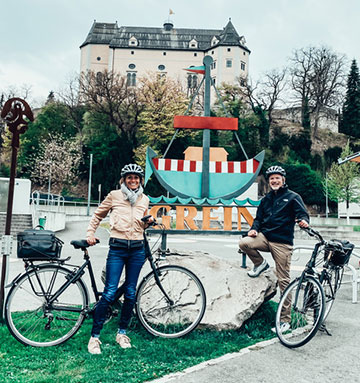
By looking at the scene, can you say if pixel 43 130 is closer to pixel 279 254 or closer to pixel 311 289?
pixel 279 254

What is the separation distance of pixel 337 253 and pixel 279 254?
65cm

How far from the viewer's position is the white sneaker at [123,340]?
13.4ft

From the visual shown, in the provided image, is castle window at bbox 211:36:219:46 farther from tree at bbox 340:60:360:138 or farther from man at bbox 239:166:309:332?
man at bbox 239:166:309:332

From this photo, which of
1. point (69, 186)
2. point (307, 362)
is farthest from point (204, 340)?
point (69, 186)

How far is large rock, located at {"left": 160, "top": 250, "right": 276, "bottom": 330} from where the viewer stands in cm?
467

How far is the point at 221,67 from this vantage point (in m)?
74.6

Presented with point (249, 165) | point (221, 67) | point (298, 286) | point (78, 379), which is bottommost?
point (78, 379)

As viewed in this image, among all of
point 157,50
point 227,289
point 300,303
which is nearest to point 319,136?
point 157,50

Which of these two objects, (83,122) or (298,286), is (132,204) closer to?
(298,286)

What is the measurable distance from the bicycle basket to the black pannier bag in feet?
9.92

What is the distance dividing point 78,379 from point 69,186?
50.2 metres

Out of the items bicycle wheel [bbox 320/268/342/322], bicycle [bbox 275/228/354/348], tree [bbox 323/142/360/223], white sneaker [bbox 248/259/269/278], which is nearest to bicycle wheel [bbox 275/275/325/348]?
bicycle [bbox 275/228/354/348]

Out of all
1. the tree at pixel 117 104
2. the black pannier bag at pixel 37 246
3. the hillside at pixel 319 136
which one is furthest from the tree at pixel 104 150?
the black pannier bag at pixel 37 246

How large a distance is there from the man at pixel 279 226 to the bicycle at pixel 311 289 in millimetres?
139
